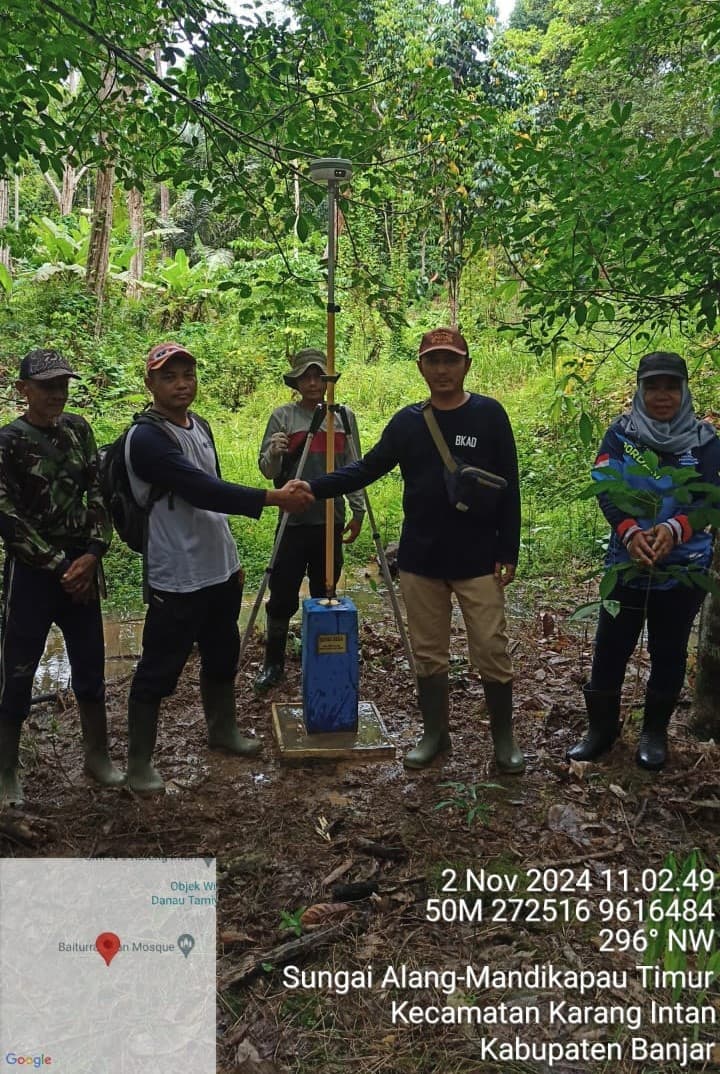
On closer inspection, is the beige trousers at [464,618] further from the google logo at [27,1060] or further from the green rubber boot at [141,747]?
the google logo at [27,1060]

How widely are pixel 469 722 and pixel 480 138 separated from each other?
3381 mm

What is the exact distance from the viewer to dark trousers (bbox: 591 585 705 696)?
147 inches

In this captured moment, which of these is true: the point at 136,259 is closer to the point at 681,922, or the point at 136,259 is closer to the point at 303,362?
the point at 303,362

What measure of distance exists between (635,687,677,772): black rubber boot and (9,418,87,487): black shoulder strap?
2.90 meters

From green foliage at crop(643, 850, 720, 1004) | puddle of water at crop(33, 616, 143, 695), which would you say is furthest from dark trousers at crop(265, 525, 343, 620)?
green foliage at crop(643, 850, 720, 1004)

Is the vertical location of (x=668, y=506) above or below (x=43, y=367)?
below

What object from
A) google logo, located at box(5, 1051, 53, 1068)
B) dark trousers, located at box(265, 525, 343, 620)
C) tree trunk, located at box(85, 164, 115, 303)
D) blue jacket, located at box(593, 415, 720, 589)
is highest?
tree trunk, located at box(85, 164, 115, 303)

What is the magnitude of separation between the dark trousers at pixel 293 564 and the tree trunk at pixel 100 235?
39.6ft

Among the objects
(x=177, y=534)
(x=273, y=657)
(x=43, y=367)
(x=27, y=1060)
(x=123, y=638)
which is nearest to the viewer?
(x=27, y=1060)

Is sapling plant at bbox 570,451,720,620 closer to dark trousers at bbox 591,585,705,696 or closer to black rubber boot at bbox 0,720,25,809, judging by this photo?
dark trousers at bbox 591,585,705,696

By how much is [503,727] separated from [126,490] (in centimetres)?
218

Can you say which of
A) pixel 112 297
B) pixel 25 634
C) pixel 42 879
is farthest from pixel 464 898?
pixel 112 297

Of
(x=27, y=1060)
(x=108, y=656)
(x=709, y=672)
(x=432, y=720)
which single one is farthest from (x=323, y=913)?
(x=108, y=656)

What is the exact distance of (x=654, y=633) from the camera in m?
3.86
